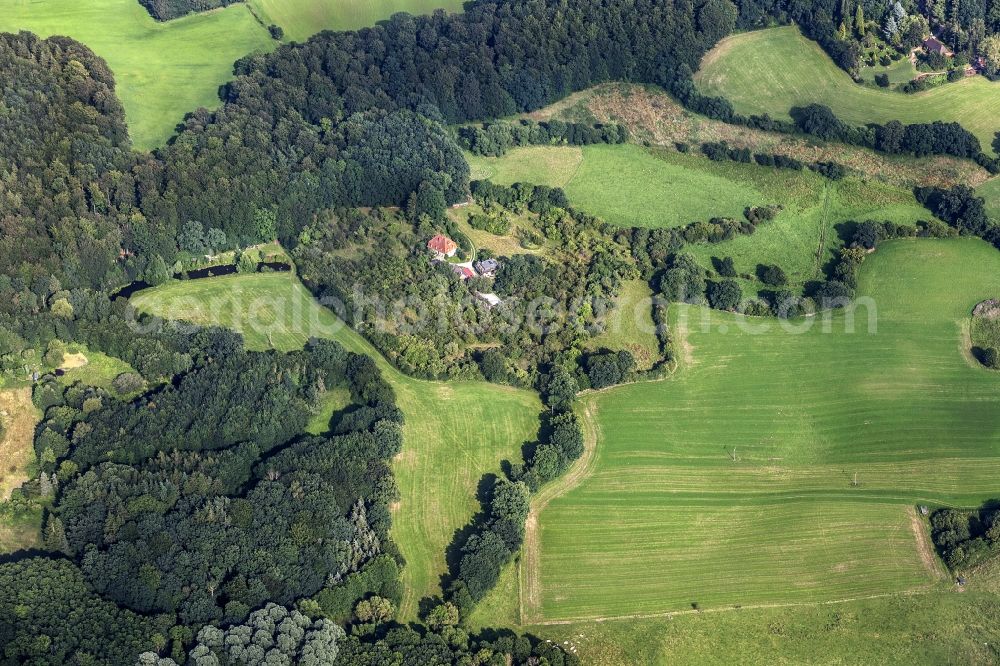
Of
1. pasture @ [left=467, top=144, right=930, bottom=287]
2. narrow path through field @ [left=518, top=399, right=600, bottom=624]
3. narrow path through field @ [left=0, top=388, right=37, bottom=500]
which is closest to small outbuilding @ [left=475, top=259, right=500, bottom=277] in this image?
pasture @ [left=467, top=144, right=930, bottom=287]

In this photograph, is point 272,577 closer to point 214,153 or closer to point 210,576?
point 210,576

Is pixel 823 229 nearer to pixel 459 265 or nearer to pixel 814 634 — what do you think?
pixel 459 265

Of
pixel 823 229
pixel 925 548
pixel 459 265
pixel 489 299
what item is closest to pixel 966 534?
pixel 925 548

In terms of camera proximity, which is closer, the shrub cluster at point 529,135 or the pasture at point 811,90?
the shrub cluster at point 529,135

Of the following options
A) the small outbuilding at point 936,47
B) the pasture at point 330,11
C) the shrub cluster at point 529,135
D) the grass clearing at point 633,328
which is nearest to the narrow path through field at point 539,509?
the grass clearing at point 633,328

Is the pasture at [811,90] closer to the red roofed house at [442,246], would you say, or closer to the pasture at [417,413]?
the red roofed house at [442,246]
